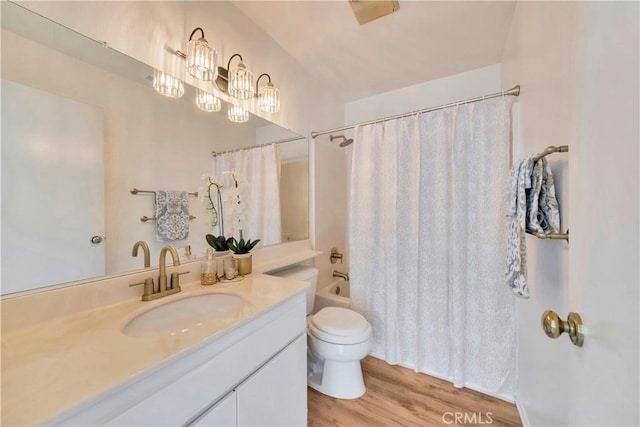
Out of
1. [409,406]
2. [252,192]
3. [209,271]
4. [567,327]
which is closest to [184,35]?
[252,192]

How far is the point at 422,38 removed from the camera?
1646mm

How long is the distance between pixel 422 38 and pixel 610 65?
5.22ft

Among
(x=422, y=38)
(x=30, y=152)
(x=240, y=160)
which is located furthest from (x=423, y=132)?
(x=30, y=152)

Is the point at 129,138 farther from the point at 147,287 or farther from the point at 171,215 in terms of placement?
the point at 147,287

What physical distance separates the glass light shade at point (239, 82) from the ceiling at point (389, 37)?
44 centimetres

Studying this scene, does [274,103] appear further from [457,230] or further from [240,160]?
[457,230]

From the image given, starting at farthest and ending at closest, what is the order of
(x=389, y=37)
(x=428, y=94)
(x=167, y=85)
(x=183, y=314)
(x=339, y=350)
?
(x=428, y=94) < (x=389, y=37) < (x=339, y=350) < (x=167, y=85) < (x=183, y=314)

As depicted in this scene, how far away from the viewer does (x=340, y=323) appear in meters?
1.50

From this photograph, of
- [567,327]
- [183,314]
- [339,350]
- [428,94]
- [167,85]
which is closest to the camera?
[567,327]

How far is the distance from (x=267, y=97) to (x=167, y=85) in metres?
0.62

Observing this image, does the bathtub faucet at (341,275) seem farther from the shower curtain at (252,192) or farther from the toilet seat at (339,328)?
the shower curtain at (252,192)

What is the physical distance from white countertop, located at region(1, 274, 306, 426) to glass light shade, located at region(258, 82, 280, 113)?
4.19ft

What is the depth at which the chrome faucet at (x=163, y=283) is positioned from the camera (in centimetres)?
96

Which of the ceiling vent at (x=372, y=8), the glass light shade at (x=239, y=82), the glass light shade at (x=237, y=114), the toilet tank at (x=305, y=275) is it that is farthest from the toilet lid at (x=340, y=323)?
the ceiling vent at (x=372, y=8)
